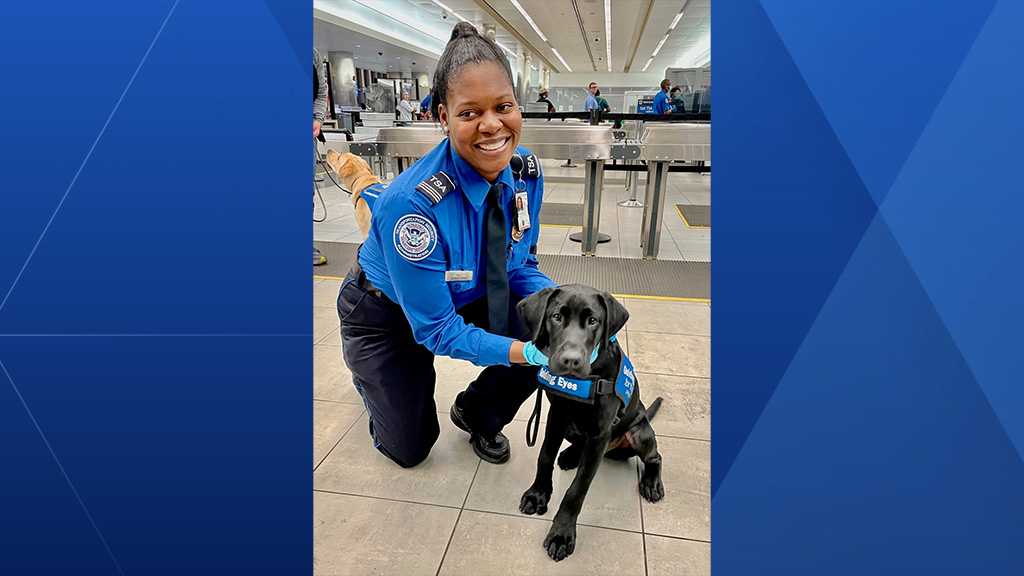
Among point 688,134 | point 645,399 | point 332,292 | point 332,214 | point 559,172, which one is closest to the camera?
point 645,399

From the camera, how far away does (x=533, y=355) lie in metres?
1.48

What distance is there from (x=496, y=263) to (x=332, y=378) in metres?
1.41

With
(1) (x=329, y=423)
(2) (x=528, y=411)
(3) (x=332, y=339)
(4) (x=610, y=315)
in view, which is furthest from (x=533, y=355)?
(3) (x=332, y=339)

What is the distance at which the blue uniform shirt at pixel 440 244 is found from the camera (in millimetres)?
1516

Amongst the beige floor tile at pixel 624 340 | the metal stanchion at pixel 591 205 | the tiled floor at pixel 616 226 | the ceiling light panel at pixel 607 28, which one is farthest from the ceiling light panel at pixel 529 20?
the beige floor tile at pixel 624 340

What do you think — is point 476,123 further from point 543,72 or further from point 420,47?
point 543,72

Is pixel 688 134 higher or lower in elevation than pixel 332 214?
higher

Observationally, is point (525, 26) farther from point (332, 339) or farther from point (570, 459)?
point (570, 459)

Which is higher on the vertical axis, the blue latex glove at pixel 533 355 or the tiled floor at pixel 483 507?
the blue latex glove at pixel 533 355

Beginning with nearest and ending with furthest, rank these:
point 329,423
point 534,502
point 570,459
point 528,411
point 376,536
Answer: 1. point 376,536
2. point 534,502
3. point 570,459
4. point 329,423
5. point 528,411

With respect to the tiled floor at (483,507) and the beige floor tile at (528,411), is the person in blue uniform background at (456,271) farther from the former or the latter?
the beige floor tile at (528,411)

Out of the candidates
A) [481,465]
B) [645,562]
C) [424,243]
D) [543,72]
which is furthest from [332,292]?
[543,72]

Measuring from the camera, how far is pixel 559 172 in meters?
11.2
